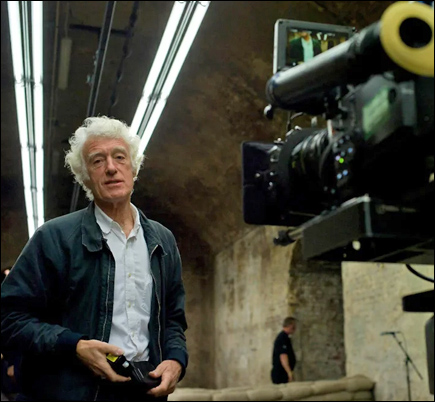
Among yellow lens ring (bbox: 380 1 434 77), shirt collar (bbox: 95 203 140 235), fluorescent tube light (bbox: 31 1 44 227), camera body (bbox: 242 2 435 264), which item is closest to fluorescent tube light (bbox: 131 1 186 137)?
fluorescent tube light (bbox: 31 1 44 227)

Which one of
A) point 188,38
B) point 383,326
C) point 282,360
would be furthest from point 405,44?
point 282,360

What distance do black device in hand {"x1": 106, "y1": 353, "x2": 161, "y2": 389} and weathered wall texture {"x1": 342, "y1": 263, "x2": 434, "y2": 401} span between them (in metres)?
4.37

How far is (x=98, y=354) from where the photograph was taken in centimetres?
139

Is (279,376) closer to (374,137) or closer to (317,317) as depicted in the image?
(317,317)

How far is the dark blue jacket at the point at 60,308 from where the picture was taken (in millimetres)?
1425

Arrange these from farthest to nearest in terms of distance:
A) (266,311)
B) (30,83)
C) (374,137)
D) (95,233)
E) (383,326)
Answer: (266,311), (383,326), (30,83), (95,233), (374,137)

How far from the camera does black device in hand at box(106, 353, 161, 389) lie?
4.62ft

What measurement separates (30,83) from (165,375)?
10.1ft

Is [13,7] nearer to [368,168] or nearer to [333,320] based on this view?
[368,168]

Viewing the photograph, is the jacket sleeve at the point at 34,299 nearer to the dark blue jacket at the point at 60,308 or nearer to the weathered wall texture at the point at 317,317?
the dark blue jacket at the point at 60,308

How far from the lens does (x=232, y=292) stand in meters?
10.7

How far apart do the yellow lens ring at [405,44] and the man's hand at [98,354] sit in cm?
85

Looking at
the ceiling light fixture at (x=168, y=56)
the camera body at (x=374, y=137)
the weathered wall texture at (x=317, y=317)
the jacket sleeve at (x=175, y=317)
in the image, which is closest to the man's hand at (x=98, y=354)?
the jacket sleeve at (x=175, y=317)

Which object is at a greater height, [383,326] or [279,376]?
[383,326]
